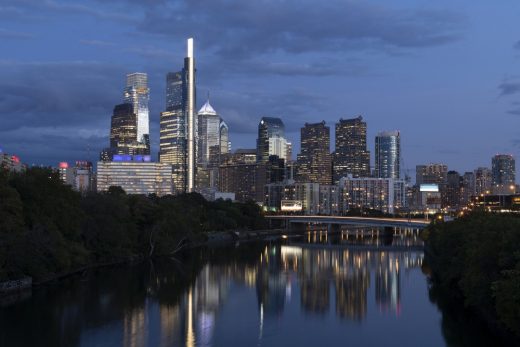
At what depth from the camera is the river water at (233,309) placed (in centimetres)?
3569

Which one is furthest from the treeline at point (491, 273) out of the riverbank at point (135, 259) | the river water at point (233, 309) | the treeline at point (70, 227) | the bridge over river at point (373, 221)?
the bridge over river at point (373, 221)

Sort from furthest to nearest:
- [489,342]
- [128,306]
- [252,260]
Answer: [252,260], [128,306], [489,342]

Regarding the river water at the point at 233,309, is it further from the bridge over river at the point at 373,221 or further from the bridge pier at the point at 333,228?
the bridge pier at the point at 333,228

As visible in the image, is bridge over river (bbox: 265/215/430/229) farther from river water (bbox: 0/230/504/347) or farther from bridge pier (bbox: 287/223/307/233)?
river water (bbox: 0/230/504/347)

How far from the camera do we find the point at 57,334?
118 ft

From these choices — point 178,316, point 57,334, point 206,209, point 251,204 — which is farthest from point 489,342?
point 251,204

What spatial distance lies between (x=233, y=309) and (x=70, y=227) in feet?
66.5

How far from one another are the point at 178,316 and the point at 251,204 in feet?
328

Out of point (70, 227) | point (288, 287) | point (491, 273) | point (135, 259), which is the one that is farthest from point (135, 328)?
point (135, 259)

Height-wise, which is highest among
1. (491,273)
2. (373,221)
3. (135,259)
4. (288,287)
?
(373,221)

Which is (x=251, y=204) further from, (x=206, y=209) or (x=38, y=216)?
(x=38, y=216)

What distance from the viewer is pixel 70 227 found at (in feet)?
189

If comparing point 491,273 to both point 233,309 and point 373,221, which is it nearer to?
point 233,309

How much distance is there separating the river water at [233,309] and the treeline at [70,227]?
87.9 inches
